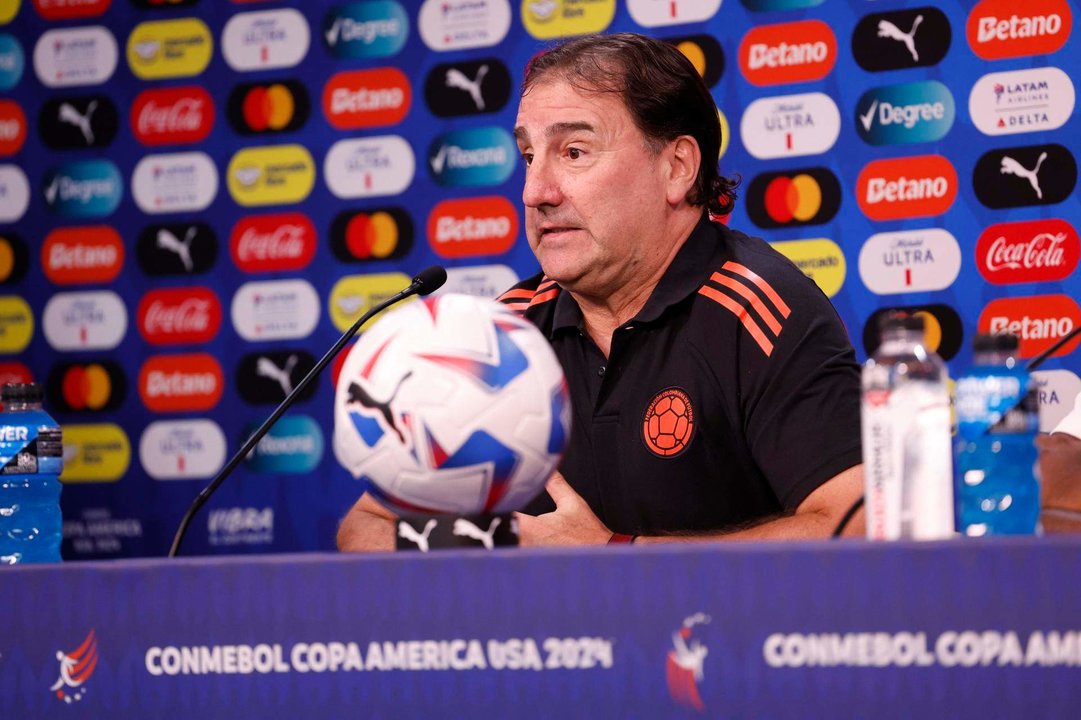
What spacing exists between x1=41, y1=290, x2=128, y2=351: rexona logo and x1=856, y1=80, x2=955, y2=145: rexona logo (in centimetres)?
199

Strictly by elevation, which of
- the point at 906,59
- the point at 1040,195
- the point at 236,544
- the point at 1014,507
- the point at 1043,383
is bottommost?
the point at 236,544

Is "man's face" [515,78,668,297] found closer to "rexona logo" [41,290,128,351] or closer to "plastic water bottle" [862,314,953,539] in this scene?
"plastic water bottle" [862,314,953,539]

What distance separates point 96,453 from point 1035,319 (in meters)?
2.39

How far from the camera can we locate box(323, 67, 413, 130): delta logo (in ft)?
10.7

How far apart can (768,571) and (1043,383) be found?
2.16m

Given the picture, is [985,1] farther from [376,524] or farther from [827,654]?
[827,654]

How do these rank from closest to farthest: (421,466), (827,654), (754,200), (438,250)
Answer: (827,654)
(421,466)
(754,200)
(438,250)

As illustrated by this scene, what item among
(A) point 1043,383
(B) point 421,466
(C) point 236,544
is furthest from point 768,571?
(C) point 236,544

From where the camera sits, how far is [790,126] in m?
2.94

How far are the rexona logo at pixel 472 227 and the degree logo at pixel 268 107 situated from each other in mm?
479

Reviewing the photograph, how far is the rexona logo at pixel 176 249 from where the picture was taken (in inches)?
133

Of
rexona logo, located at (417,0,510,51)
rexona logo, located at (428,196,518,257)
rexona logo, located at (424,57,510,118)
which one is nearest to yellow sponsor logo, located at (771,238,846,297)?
rexona logo, located at (428,196,518,257)

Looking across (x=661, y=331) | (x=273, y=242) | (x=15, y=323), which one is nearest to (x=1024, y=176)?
(x=661, y=331)

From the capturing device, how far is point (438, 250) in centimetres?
321
